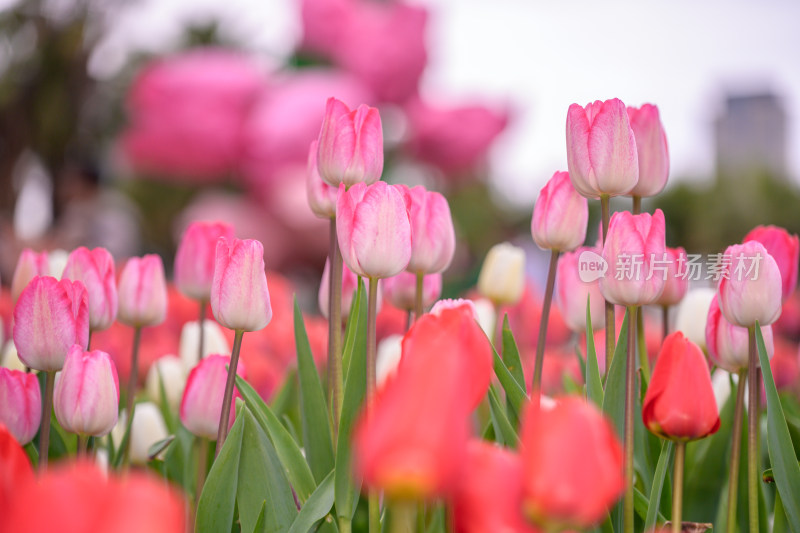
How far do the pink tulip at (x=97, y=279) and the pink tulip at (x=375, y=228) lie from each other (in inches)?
6.8

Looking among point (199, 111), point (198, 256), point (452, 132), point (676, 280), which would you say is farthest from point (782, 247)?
point (452, 132)

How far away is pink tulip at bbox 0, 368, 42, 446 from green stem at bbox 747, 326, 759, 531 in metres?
0.38

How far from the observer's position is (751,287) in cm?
40

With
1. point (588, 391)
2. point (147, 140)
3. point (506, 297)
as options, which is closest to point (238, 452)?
point (588, 391)

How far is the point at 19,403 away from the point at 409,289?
25 cm

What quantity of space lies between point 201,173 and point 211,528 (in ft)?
7.15

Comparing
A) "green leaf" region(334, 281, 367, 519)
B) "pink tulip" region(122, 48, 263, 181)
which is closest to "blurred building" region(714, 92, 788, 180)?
"pink tulip" region(122, 48, 263, 181)

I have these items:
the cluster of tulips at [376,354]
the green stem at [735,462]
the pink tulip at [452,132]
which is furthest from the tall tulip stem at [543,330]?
the pink tulip at [452,132]

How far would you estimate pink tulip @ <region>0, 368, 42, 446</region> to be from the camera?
15.9 inches

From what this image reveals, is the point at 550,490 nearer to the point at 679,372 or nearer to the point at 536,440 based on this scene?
the point at 536,440

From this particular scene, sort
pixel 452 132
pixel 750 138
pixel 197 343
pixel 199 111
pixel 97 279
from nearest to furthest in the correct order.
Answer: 1. pixel 97 279
2. pixel 197 343
3. pixel 199 111
4. pixel 452 132
5. pixel 750 138

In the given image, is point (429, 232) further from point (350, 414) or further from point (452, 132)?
point (452, 132)

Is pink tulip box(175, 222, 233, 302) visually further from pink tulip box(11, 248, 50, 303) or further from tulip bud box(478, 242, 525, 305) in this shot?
tulip bud box(478, 242, 525, 305)

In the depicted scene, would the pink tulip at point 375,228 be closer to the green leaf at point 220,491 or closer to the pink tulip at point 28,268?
the green leaf at point 220,491
